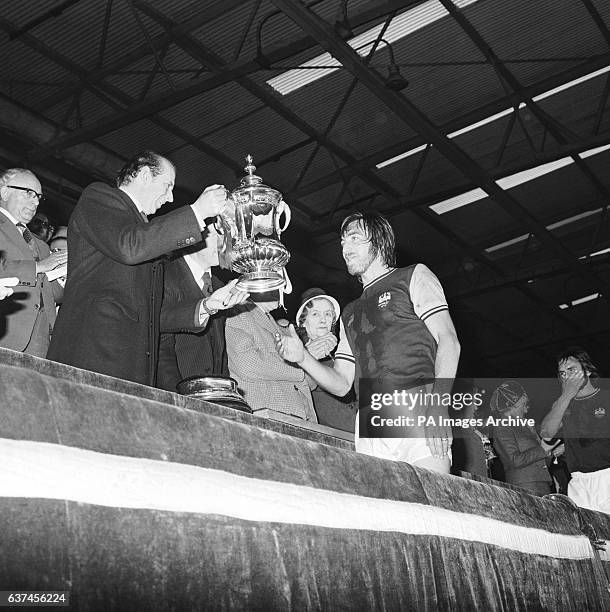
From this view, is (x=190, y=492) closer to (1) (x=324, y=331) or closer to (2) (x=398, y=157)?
(1) (x=324, y=331)

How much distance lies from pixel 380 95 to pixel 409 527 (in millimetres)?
6743

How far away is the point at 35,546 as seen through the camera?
0.94m

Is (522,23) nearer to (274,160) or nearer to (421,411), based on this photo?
(274,160)

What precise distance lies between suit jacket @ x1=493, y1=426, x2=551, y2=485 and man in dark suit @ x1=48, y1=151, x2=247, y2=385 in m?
2.35

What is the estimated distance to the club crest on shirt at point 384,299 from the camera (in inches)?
101

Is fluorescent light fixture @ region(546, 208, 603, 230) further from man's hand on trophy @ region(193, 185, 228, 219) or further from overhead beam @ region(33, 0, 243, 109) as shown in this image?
man's hand on trophy @ region(193, 185, 228, 219)

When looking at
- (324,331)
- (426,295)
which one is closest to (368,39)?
(324,331)

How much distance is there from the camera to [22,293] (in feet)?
9.06

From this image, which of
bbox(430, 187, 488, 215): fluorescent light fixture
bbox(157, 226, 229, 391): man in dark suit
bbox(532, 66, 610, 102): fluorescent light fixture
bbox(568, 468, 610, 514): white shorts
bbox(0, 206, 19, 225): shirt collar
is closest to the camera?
bbox(157, 226, 229, 391): man in dark suit

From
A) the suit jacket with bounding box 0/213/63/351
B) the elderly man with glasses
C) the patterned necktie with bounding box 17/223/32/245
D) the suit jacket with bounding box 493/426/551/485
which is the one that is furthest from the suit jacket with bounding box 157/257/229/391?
the suit jacket with bounding box 493/426/551/485

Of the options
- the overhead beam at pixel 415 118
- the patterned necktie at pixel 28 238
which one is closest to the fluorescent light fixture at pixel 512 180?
the overhead beam at pixel 415 118

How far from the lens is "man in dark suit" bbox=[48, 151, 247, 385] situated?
7.37ft

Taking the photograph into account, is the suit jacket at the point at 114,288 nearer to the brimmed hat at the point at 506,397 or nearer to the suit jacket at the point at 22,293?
the suit jacket at the point at 22,293

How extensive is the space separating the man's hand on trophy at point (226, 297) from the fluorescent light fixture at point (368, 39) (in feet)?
16.7
